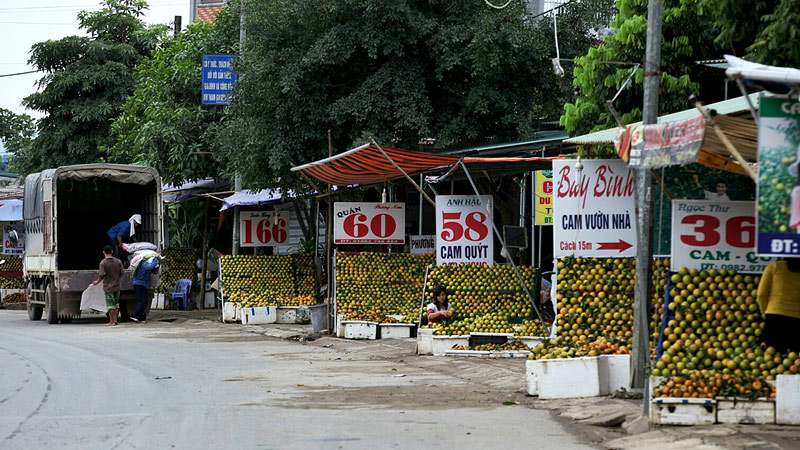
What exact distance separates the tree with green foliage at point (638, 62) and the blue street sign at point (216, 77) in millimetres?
12069

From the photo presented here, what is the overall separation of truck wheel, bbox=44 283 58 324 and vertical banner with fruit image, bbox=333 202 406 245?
804 centimetres

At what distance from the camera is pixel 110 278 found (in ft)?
83.7

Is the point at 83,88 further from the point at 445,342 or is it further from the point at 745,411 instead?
the point at 745,411

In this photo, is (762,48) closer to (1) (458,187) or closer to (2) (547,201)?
(2) (547,201)

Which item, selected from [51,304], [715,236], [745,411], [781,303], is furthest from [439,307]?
[51,304]

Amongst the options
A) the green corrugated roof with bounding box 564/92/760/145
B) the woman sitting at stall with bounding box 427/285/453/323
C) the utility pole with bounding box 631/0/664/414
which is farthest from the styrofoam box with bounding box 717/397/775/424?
the woman sitting at stall with bounding box 427/285/453/323

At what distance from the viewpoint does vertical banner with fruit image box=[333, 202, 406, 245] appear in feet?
72.0

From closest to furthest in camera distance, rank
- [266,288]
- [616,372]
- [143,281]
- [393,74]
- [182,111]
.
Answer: [616,372]
[393,74]
[143,281]
[266,288]
[182,111]

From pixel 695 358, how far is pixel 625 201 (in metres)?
2.91

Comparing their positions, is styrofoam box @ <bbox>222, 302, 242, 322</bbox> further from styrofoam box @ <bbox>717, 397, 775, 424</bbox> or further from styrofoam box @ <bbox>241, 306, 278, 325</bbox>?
styrofoam box @ <bbox>717, 397, 775, 424</bbox>

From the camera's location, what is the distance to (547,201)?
20.3 m

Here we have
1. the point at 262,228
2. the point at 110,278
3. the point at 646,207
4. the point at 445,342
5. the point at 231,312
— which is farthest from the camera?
the point at 262,228

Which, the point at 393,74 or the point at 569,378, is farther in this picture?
the point at 393,74

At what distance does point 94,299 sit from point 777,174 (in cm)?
2007
